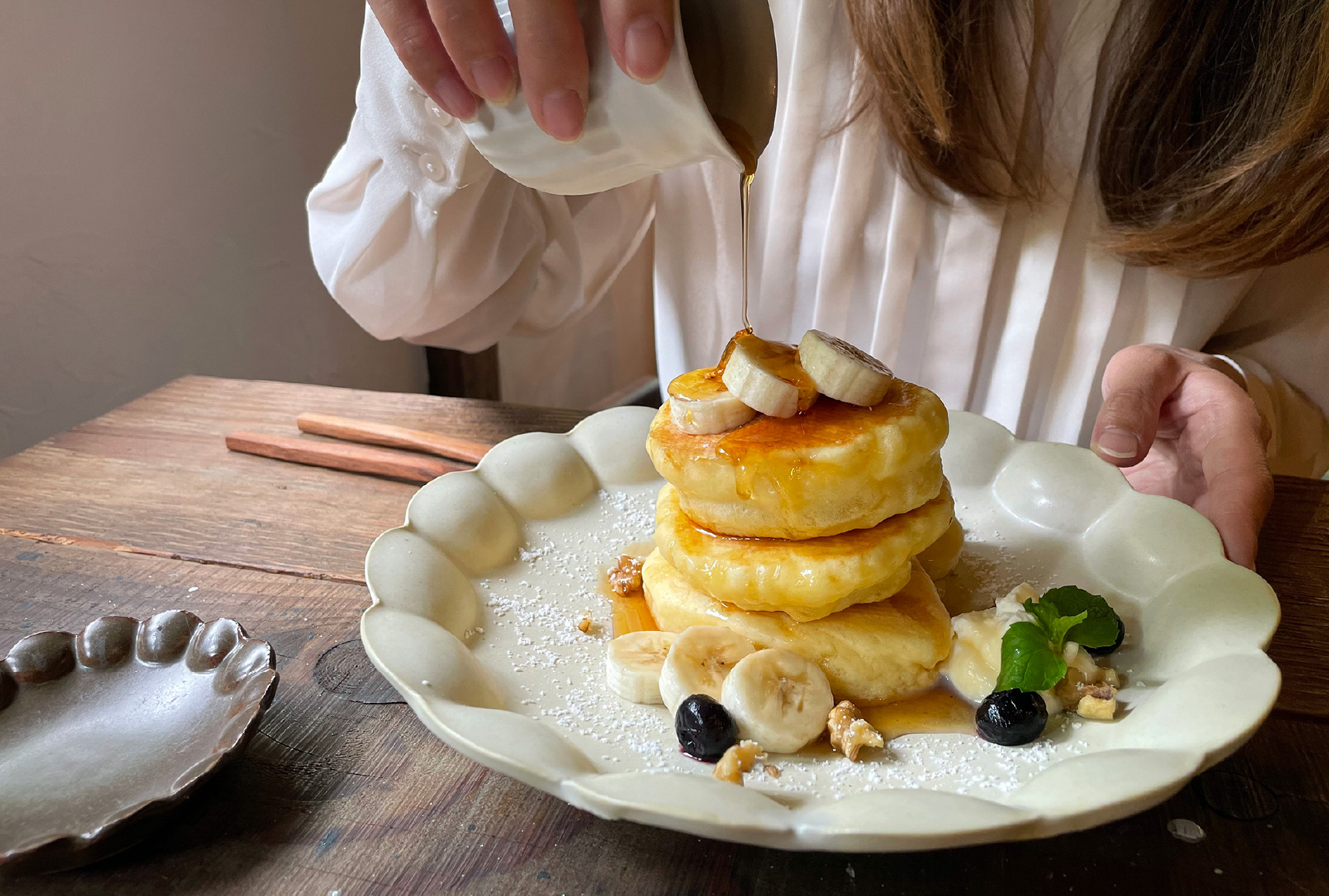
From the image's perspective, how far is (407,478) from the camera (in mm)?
1564

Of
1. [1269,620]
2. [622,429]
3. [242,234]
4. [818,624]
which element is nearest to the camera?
[1269,620]

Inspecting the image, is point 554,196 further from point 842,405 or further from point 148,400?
point 842,405

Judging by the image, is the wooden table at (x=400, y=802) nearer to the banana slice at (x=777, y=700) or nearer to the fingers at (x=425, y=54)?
the banana slice at (x=777, y=700)

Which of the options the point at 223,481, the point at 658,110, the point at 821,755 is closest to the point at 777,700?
the point at 821,755

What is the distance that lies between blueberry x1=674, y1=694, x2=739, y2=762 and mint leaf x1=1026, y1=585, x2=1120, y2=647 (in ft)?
1.30

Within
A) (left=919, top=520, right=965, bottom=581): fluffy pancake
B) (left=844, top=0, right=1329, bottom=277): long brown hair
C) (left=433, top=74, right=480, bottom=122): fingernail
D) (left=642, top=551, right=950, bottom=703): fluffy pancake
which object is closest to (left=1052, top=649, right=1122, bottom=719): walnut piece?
(left=642, top=551, right=950, bottom=703): fluffy pancake

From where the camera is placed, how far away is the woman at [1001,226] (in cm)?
151

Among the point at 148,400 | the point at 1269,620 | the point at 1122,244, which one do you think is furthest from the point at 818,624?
the point at 148,400

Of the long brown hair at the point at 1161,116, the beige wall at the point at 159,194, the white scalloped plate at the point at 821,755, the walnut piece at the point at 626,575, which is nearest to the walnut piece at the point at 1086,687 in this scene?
the white scalloped plate at the point at 821,755

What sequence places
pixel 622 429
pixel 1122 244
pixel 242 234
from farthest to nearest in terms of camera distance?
pixel 242 234, pixel 1122 244, pixel 622 429

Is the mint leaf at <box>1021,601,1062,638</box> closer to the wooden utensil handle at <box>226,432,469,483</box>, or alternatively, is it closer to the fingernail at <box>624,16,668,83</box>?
the fingernail at <box>624,16,668,83</box>

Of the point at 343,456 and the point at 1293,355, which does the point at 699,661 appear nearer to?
the point at 343,456

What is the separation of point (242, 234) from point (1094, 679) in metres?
2.66

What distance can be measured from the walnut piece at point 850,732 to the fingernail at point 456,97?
74cm
